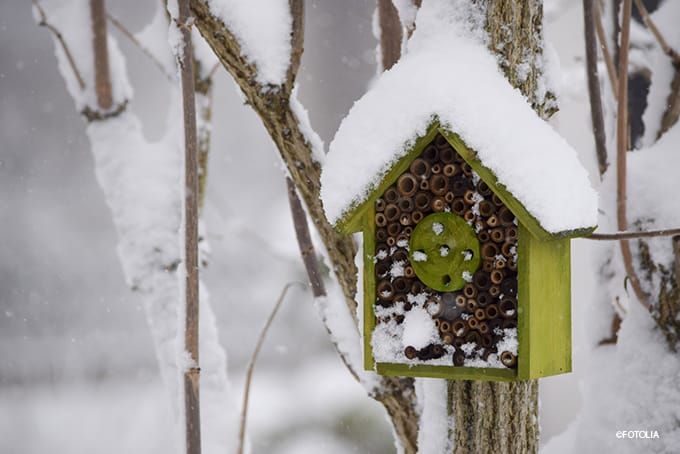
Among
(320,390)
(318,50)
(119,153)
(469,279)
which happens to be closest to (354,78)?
(318,50)

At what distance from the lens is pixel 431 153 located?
4.15 feet

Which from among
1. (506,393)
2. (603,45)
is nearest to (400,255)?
(506,393)

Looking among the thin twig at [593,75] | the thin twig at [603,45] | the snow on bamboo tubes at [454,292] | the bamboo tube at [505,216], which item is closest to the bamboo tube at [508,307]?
the snow on bamboo tubes at [454,292]

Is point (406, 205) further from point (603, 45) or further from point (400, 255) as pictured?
point (603, 45)

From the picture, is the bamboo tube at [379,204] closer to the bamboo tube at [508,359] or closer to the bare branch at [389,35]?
the bamboo tube at [508,359]

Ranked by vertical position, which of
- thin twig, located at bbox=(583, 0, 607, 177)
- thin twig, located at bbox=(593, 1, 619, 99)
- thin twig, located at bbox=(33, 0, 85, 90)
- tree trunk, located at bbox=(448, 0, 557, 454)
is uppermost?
thin twig, located at bbox=(33, 0, 85, 90)

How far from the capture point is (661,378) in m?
1.75

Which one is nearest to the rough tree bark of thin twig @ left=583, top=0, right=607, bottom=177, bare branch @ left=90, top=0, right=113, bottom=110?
thin twig @ left=583, top=0, right=607, bottom=177

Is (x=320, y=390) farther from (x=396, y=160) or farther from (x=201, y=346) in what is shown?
(x=396, y=160)

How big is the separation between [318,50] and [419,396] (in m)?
4.69

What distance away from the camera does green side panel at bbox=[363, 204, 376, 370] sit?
133 cm

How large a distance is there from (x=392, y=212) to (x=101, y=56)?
1.40m

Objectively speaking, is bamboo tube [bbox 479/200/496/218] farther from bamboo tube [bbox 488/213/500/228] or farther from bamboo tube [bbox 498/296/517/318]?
bamboo tube [bbox 498/296/517/318]

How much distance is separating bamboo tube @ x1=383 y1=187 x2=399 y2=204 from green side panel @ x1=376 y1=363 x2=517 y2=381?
0.87ft
